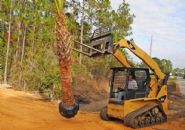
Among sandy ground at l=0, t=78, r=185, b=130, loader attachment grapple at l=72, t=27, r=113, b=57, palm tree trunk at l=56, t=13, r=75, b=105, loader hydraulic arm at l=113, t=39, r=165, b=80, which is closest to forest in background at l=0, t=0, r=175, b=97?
sandy ground at l=0, t=78, r=185, b=130

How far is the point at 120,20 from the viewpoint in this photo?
39.6 meters

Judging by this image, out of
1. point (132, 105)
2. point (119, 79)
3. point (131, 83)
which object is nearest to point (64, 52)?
point (131, 83)

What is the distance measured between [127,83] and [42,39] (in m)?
18.5

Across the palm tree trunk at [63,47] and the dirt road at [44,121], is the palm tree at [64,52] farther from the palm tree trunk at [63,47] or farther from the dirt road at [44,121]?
the dirt road at [44,121]

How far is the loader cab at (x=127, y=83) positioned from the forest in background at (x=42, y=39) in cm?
802

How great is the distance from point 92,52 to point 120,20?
2703 cm

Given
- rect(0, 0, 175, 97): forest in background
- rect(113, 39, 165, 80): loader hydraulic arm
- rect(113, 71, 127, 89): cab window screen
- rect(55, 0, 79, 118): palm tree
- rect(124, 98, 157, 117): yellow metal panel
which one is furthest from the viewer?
rect(0, 0, 175, 97): forest in background

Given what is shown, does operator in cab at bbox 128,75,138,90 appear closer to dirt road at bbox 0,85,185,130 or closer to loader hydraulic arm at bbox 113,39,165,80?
loader hydraulic arm at bbox 113,39,165,80

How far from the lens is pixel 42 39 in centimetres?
3139

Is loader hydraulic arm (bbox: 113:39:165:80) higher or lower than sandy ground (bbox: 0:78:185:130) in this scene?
higher

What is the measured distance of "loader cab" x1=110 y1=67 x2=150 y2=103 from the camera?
46.8 ft

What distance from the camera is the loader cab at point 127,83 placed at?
46.8ft

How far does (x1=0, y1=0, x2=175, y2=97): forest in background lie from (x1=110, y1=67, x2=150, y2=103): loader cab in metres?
8.02

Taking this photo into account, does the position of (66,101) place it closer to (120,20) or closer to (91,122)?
(91,122)
